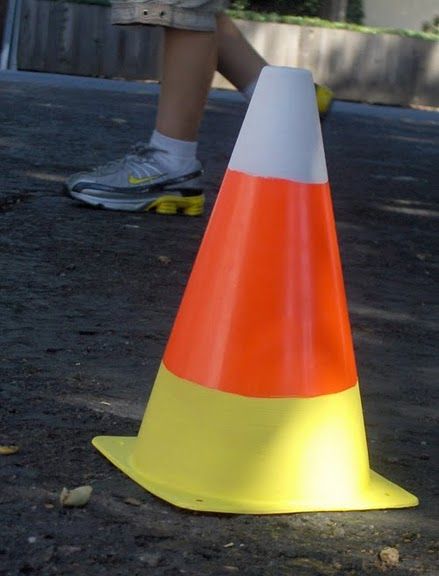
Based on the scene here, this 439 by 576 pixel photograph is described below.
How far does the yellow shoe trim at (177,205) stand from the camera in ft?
16.0

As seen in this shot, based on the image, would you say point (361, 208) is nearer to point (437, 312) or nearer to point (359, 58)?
point (437, 312)

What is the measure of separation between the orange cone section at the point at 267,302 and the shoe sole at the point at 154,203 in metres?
2.40

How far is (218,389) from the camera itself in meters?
2.35

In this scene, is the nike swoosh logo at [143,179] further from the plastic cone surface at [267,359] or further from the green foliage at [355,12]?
the green foliage at [355,12]

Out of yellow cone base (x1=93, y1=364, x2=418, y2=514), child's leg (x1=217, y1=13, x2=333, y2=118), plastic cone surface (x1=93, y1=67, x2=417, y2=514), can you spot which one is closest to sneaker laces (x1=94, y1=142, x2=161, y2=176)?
child's leg (x1=217, y1=13, x2=333, y2=118)

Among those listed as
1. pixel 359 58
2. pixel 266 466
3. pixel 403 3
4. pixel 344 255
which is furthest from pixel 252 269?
pixel 403 3

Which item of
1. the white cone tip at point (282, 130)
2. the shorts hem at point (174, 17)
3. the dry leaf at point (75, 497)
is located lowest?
the dry leaf at point (75, 497)

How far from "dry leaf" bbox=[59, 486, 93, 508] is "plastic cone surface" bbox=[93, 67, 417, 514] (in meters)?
0.14

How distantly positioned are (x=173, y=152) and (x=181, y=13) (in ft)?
1.70

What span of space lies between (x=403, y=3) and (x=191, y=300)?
19741 mm

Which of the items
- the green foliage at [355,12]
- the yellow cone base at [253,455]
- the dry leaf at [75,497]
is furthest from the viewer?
the green foliage at [355,12]

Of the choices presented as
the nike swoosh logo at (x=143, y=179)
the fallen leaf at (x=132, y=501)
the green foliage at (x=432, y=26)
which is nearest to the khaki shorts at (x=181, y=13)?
the nike swoosh logo at (x=143, y=179)

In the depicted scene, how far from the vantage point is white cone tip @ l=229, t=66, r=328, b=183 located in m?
2.43

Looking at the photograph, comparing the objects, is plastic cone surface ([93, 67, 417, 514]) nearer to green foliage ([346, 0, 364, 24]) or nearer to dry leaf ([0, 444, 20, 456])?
dry leaf ([0, 444, 20, 456])
